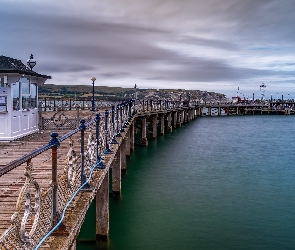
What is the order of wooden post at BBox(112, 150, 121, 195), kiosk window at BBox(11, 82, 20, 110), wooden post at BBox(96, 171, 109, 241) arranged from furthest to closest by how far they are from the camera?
wooden post at BBox(112, 150, 121, 195) < kiosk window at BBox(11, 82, 20, 110) < wooden post at BBox(96, 171, 109, 241)

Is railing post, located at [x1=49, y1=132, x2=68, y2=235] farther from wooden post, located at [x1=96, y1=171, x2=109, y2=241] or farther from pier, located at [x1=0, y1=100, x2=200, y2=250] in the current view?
wooden post, located at [x1=96, y1=171, x2=109, y2=241]

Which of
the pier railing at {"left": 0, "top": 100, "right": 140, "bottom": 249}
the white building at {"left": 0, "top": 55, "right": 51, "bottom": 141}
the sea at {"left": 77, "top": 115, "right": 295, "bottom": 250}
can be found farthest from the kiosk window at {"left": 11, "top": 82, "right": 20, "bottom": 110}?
the pier railing at {"left": 0, "top": 100, "right": 140, "bottom": 249}

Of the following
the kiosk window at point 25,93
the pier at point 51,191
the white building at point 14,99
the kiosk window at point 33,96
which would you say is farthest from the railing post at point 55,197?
the kiosk window at point 33,96

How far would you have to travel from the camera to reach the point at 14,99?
1195 cm

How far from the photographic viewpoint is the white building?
11.5m

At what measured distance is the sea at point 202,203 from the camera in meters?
11.9

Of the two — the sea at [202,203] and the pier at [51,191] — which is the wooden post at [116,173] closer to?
the sea at [202,203]

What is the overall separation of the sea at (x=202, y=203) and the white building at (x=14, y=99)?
13.0ft

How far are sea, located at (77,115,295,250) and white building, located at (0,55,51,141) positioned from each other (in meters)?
3.98

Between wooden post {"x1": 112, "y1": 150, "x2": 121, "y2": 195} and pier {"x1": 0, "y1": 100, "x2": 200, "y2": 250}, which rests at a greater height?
pier {"x1": 0, "y1": 100, "x2": 200, "y2": 250}

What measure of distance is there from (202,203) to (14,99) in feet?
29.3

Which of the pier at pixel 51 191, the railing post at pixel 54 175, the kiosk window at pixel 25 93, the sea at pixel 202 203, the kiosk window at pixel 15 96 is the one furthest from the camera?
the kiosk window at pixel 25 93

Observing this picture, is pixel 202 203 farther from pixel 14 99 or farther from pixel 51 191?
pixel 51 191

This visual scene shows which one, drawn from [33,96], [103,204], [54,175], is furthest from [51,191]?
[33,96]
